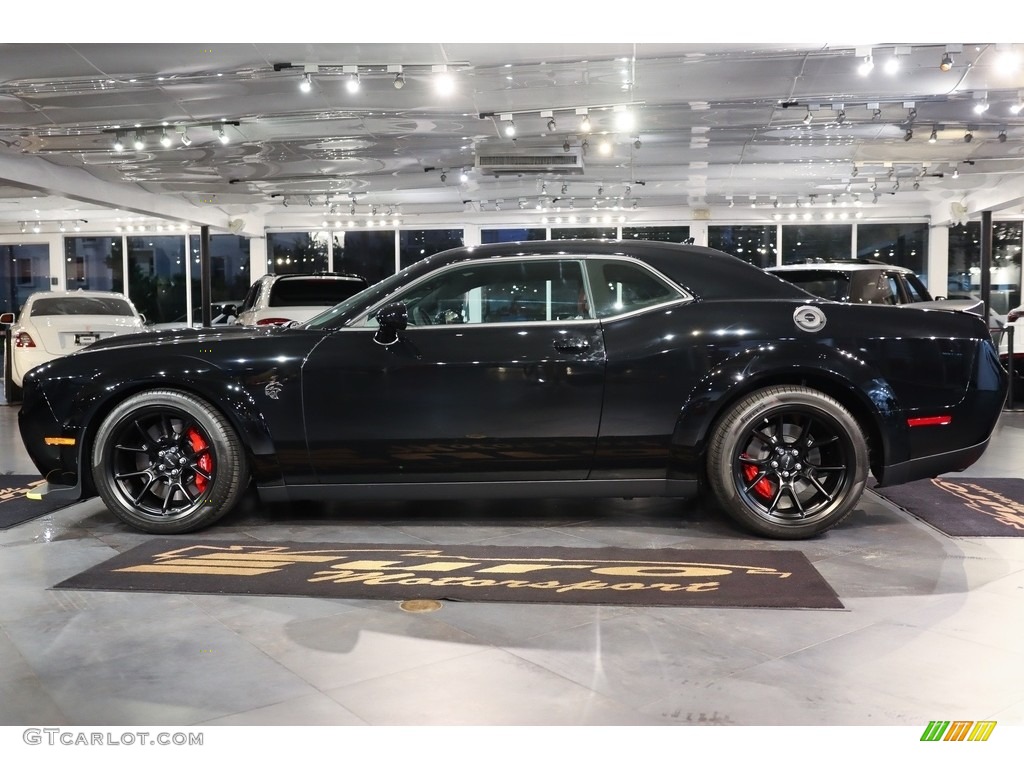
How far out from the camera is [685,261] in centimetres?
424

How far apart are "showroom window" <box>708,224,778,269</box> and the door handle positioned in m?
17.0

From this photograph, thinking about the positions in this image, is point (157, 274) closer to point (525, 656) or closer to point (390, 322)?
point (390, 322)

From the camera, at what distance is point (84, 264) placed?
74.5 ft

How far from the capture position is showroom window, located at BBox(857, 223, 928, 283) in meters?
19.6

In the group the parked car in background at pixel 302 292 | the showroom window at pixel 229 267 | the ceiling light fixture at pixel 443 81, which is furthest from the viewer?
the showroom window at pixel 229 267

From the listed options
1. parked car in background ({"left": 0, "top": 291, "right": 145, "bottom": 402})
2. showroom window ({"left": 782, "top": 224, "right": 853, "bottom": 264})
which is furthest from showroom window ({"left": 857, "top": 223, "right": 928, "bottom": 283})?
parked car in background ({"left": 0, "top": 291, "right": 145, "bottom": 402})

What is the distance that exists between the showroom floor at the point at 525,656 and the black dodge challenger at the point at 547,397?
479mm

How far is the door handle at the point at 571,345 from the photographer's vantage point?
4020 mm

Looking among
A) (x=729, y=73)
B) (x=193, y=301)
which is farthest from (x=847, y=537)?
(x=193, y=301)

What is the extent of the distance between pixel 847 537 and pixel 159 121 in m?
8.54

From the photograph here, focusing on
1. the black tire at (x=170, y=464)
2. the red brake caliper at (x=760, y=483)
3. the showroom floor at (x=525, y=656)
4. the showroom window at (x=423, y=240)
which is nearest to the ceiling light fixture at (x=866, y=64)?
the red brake caliper at (x=760, y=483)

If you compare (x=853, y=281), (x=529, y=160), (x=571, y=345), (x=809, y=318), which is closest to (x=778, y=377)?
(x=809, y=318)

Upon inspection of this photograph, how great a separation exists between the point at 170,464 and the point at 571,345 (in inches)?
74.8

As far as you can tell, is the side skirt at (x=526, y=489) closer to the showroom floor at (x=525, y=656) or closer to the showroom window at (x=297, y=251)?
the showroom floor at (x=525, y=656)
